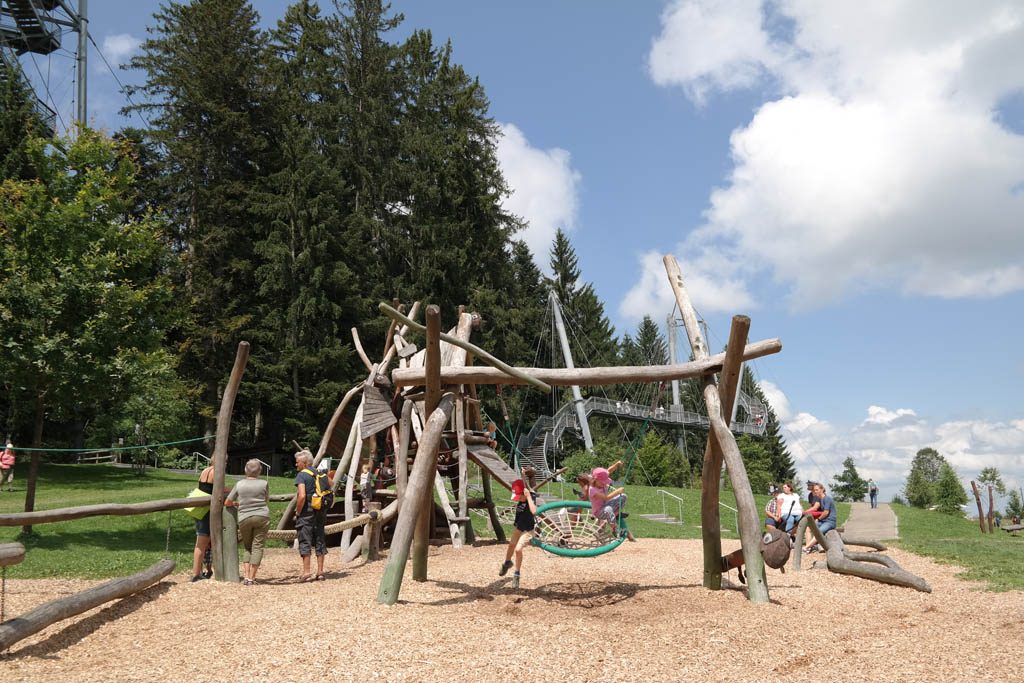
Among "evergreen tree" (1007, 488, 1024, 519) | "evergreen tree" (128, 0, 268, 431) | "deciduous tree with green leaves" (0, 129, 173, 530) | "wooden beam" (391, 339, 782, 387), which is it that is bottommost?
"evergreen tree" (1007, 488, 1024, 519)

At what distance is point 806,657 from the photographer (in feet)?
17.5

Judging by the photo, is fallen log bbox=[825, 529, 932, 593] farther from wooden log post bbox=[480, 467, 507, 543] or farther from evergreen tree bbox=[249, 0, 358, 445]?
evergreen tree bbox=[249, 0, 358, 445]

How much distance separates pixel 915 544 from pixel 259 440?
26.1 metres

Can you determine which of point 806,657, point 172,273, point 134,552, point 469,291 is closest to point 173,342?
point 172,273

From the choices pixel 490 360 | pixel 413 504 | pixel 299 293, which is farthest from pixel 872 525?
pixel 299 293

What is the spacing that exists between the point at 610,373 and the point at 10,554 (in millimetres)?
5226

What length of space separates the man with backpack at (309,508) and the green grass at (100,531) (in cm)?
213

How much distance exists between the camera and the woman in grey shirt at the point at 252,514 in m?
8.71

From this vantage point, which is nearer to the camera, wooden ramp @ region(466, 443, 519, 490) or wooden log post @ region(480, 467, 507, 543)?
wooden ramp @ region(466, 443, 519, 490)

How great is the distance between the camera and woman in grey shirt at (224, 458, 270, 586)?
28.6ft

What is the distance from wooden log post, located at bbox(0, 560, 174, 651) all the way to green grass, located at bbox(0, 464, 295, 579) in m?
1.98

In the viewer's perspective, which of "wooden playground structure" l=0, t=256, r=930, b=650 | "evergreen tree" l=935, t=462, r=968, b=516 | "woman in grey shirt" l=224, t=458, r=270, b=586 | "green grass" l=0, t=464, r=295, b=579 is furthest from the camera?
"evergreen tree" l=935, t=462, r=968, b=516

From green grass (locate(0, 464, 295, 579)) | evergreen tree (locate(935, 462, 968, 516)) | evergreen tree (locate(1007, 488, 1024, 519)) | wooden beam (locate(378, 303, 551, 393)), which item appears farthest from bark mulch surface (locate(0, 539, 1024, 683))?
evergreen tree (locate(1007, 488, 1024, 519))

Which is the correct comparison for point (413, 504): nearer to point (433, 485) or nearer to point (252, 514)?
point (433, 485)
